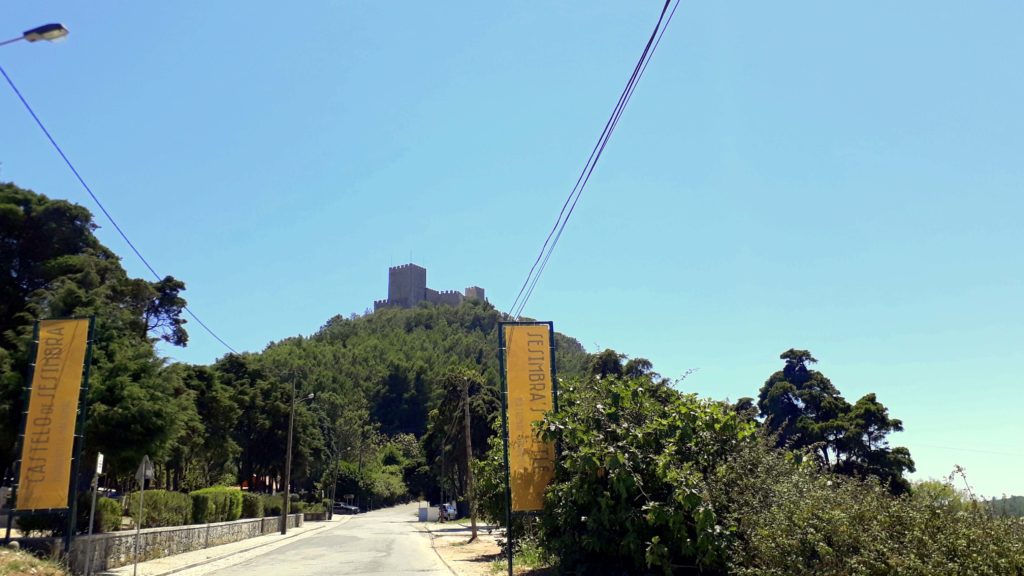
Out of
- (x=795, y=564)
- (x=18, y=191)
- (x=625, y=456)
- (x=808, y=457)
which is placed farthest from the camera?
(x=18, y=191)

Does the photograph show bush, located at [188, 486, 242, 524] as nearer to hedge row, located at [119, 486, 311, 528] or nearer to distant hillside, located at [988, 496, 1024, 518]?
hedge row, located at [119, 486, 311, 528]

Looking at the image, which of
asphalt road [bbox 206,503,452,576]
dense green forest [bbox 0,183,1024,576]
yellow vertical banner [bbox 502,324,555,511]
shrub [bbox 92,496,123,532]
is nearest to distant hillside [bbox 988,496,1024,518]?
dense green forest [bbox 0,183,1024,576]

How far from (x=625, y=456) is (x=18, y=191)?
3324 cm

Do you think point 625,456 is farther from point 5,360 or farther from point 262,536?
point 262,536

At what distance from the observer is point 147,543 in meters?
21.2

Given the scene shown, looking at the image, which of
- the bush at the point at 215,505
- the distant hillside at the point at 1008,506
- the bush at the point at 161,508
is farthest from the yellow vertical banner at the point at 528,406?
the bush at the point at 215,505

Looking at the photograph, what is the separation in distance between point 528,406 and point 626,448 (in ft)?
10.1

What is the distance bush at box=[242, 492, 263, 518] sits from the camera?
3816 centimetres

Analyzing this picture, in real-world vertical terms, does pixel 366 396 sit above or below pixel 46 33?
above

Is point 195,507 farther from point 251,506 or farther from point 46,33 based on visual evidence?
point 46,33

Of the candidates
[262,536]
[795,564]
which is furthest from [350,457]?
[795,564]

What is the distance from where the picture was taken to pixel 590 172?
12.2m

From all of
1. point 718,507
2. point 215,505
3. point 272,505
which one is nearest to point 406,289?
point 272,505

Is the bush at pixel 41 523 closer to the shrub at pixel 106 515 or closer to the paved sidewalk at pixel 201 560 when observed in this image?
the shrub at pixel 106 515
